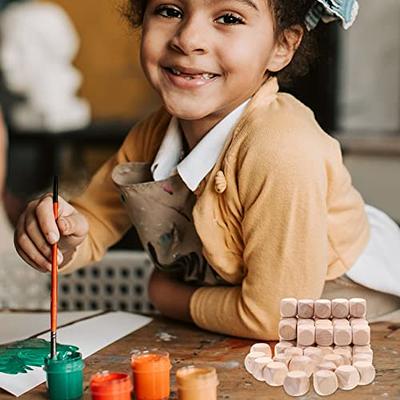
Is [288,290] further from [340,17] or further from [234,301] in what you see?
[340,17]

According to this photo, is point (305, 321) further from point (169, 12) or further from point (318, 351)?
point (169, 12)

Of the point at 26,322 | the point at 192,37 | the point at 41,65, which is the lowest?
the point at 26,322

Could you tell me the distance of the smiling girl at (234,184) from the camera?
1.20 m

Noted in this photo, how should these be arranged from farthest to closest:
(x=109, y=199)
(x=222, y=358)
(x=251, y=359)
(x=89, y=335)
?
(x=109, y=199) < (x=89, y=335) < (x=222, y=358) < (x=251, y=359)

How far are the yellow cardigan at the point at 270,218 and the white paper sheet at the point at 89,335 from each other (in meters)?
0.09

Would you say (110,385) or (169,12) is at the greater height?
(169,12)

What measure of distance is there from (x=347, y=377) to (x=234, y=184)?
1.00 feet

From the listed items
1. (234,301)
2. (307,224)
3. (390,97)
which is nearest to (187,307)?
(234,301)

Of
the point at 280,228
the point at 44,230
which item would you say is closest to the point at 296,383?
the point at 280,228

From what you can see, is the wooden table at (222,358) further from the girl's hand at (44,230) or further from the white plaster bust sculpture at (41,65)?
the white plaster bust sculpture at (41,65)

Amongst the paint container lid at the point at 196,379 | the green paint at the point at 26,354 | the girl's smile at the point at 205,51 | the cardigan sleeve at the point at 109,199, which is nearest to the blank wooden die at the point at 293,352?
the paint container lid at the point at 196,379

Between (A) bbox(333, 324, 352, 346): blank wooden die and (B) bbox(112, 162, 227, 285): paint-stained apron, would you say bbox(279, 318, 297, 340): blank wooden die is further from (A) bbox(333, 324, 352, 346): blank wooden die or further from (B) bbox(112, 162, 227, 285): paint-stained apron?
(B) bbox(112, 162, 227, 285): paint-stained apron

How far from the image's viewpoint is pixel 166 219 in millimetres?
1333

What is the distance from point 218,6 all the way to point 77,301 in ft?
2.88
